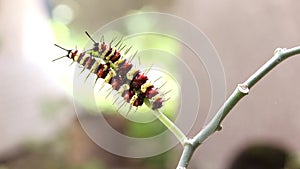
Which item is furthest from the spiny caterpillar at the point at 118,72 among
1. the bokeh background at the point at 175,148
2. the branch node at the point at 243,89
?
the bokeh background at the point at 175,148

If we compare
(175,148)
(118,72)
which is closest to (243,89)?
(118,72)

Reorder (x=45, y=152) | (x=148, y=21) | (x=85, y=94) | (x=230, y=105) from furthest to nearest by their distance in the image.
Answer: (x=45, y=152)
(x=148, y=21)
(x=85, y=94)
(x=230, y=105)

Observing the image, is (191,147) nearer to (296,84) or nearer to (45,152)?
(296,84)

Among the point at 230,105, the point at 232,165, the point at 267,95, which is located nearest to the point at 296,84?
the point at 267,95

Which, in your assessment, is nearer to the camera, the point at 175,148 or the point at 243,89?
the point at 243,89

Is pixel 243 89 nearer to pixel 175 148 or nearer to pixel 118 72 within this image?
pixel 118 72

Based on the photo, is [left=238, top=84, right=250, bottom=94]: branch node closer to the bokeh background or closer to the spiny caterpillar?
the spiny caterpillar

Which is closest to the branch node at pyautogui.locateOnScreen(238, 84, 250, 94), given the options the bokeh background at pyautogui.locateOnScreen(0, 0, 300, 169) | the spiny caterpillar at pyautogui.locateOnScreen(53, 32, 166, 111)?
the spiny caterpillar at pyautogui.locateOnScreen(53, 32, 166, 111)

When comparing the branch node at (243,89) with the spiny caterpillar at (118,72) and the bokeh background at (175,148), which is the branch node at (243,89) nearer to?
the spiny caterpillar at (118,72)
